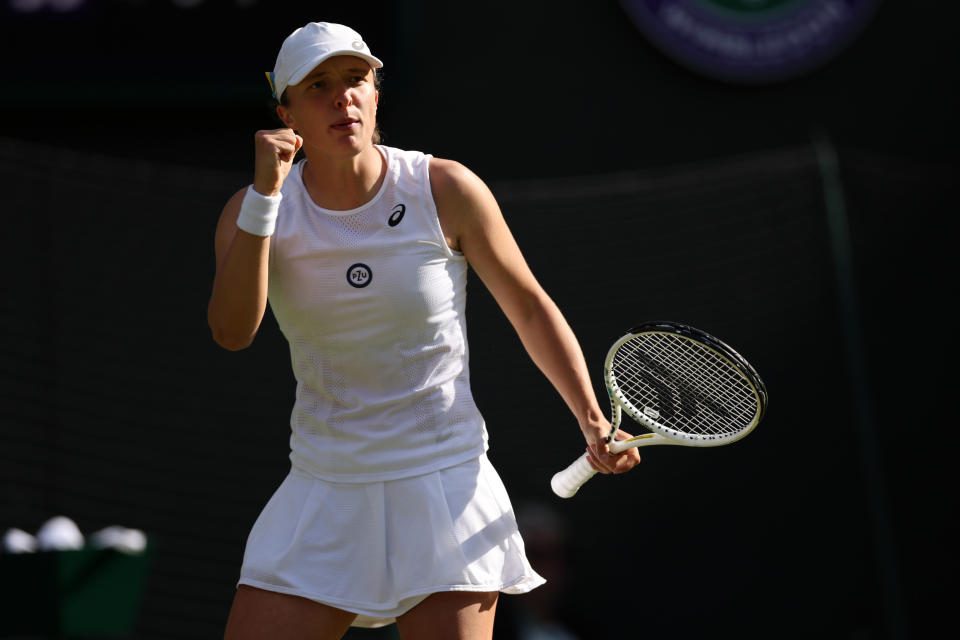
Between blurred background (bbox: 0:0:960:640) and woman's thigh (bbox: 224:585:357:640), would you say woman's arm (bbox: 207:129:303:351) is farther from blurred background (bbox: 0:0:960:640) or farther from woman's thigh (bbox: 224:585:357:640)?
blurred background (bbox: 0:0:960:640)

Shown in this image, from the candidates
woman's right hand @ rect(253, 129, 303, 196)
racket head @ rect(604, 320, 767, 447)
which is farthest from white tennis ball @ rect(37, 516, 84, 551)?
racket head @ rect(604, 320, 767, 447)

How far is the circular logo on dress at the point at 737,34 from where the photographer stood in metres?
5.93

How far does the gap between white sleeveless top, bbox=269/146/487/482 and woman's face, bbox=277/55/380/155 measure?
0.12 m

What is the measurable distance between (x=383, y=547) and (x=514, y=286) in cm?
56

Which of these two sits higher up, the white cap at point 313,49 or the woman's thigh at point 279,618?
the white cap at point 313,49

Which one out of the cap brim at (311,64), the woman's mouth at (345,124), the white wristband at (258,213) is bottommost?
the white wristband at (258,213)

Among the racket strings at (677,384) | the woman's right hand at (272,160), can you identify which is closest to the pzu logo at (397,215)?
the woman's right hand at (272,160)

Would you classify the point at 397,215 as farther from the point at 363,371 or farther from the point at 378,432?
the point at 378,432

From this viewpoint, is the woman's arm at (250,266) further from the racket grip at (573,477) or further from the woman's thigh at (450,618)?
the racket grip at (573,477)

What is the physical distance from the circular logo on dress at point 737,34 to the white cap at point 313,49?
11.5 feet

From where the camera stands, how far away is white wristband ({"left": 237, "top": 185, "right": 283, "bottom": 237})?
2.53 m

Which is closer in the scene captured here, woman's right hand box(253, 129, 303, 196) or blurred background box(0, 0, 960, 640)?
woman's right hand box(253, 129, 303, 196)

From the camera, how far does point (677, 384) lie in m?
3.07

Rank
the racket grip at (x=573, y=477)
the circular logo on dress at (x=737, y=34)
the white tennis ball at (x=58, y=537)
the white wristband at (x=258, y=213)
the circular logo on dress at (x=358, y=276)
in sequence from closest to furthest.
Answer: the white wristband at (x=258, y=213) < the circular logo on dress at (x=358, y=276) < the racket grip at (x=573, y=477) < the white tennis ball at (x=58, y=537) < the circular logo on dress at (x=737, y=34)
